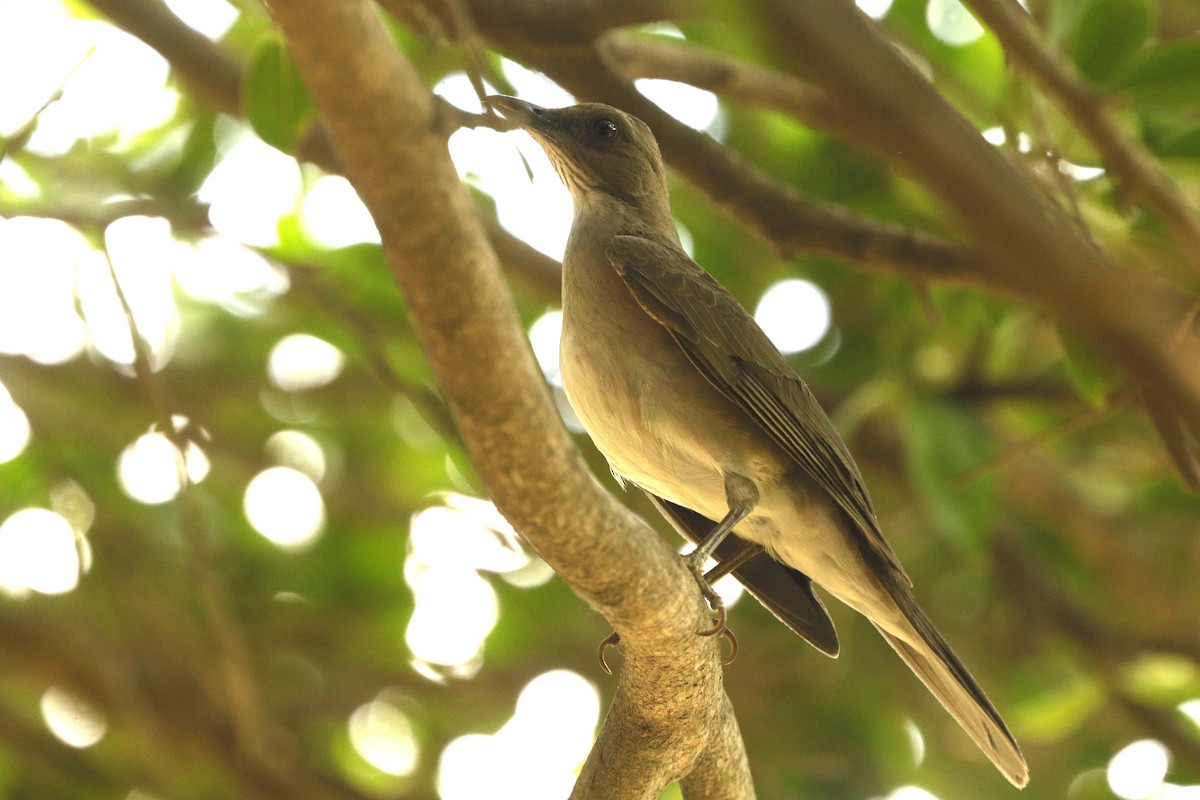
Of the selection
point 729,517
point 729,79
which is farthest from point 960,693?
point 729,79

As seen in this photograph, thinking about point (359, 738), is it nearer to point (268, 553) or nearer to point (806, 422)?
point (268, 553)

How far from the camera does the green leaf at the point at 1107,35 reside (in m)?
3.73

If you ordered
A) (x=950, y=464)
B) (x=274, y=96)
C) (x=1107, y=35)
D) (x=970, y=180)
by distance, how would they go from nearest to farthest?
(x=970, y=180)
(x=274, y=96)
(x=1107, y=35)
(x=950, y=464)

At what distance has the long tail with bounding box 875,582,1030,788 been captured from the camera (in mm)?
3668

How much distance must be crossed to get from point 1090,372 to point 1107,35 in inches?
40.7

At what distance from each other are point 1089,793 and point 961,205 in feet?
18.4

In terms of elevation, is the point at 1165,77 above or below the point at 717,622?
above

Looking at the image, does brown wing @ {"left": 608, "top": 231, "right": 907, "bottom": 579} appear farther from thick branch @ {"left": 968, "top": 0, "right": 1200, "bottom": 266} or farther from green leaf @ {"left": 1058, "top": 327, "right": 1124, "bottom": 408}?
thick branch @ {"left": 968, "top": 0, "right": 1200, "bottom": 266}

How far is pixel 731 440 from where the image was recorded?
3.77 metres

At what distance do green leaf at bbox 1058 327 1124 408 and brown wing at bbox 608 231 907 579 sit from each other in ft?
2.52

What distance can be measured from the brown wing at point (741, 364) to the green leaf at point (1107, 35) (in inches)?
50.2

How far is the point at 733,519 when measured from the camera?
11.9 ft

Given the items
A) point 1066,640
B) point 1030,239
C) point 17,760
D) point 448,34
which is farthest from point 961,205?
point 17,760

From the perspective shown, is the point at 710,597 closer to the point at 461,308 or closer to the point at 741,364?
the point at 741,364
